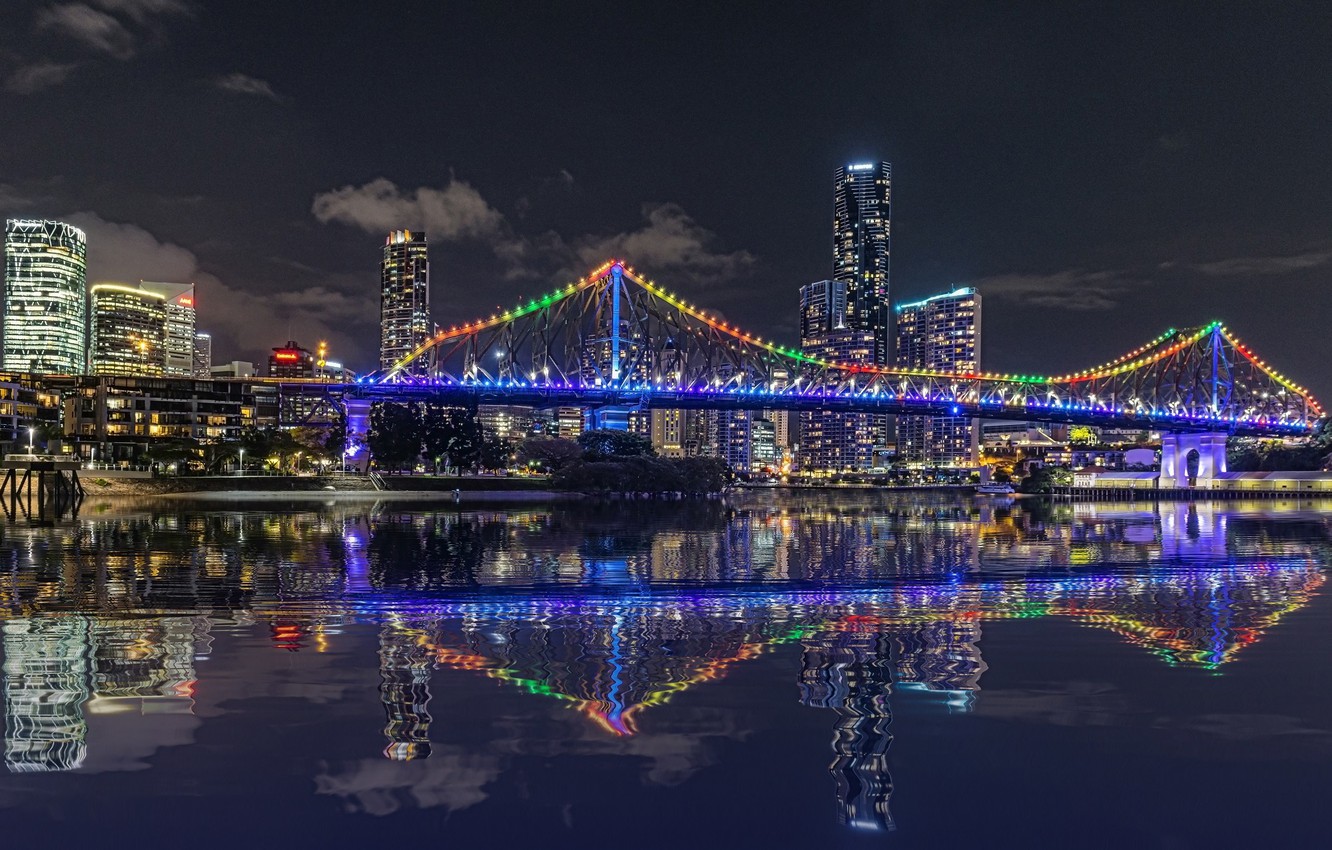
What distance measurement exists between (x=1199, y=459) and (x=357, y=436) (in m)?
107

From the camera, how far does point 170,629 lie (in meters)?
14.4

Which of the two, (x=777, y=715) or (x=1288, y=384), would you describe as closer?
(x=777, y=715)

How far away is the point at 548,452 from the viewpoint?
374 feet

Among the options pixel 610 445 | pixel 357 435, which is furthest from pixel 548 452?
pixel 357 435

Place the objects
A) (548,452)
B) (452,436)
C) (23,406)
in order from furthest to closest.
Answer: (23,406)
(548,452)
(452,436)

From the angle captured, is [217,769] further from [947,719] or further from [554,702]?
[947,719]

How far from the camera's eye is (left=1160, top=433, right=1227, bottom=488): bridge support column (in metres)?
126

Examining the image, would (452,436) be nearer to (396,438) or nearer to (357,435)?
(396,438)

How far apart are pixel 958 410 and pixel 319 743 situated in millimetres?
104014

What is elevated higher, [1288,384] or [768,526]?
[1288,384]

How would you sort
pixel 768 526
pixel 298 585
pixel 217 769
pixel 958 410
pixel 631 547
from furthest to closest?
pixel 958 410 < pixel 768 526 < pixel 631 547 < pixel 298 585 < pixel 217 769

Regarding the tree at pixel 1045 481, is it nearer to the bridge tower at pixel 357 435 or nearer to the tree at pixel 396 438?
the tree at pixel 396 438

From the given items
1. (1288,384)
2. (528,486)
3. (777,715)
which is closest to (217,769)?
(777,715)

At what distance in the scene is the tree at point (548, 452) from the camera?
111 metres
